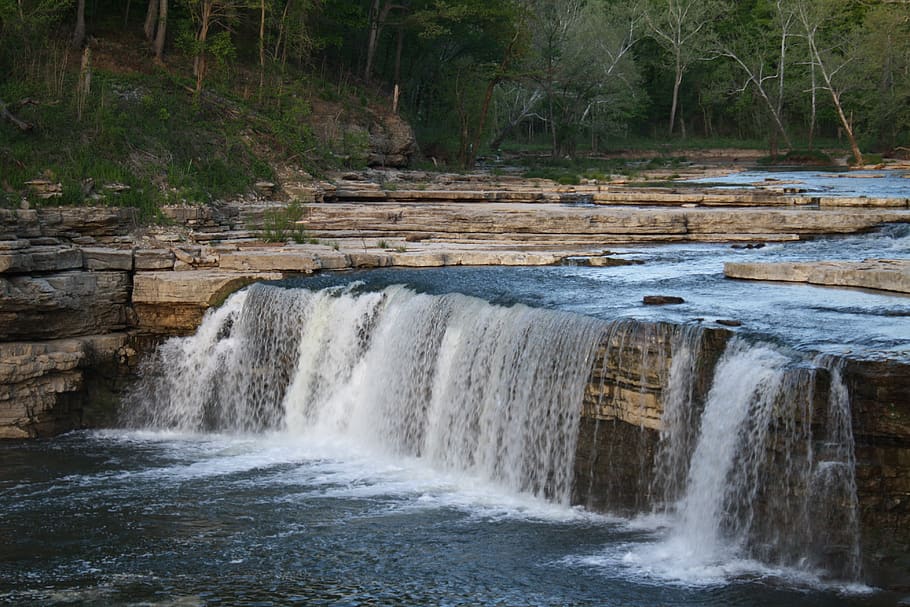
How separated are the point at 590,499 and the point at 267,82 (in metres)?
18.8

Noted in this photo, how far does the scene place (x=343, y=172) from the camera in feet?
80.6

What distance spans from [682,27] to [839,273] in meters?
39.0

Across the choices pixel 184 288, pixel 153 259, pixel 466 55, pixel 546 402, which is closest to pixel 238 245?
pixel 153 259

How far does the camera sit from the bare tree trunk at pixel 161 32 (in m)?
25.4

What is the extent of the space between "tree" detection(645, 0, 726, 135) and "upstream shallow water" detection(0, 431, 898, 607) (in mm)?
39666

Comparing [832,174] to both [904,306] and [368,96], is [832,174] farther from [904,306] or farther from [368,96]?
[904,306]

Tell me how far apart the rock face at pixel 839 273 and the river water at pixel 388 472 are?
1.12ft

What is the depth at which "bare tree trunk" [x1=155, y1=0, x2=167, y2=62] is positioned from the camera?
A: 25391 mm

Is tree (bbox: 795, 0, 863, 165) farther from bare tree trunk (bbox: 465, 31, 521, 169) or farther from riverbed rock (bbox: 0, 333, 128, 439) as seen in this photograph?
riverbed rock (bbox: 0, 333, 128, 439)

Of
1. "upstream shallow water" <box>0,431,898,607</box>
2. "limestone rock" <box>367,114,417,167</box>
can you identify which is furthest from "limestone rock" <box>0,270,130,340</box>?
"limestone rock" <box>367,114,417,167</box>

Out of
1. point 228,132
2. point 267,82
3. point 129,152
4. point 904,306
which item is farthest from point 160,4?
point 904,306

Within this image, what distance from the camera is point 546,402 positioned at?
11.0m

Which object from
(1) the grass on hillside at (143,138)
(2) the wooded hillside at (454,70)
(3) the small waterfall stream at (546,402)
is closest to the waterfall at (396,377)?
(3) the small waterfall stream at (546,402)

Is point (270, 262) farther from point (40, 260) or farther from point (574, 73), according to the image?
point (574, 73)
